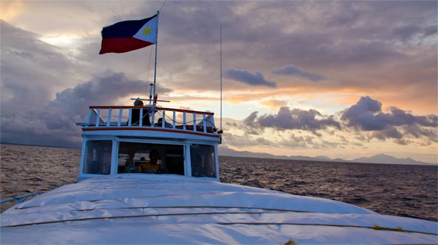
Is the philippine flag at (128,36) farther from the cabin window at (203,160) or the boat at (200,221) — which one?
the boat at (200,221)

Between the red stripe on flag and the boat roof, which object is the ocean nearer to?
the red stripe on flag

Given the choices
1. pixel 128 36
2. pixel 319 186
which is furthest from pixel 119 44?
pixel 319 186

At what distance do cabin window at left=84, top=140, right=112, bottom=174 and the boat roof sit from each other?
5.71 metres

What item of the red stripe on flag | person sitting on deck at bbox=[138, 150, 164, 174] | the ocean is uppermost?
the red stripe on flag

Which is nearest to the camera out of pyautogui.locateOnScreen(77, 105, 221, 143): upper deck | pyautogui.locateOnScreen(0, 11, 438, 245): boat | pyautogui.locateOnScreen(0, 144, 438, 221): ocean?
pyautogui.locateOnScreen(0, 11, 438, 245): boat

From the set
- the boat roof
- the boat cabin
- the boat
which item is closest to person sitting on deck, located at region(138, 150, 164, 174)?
the boat cabin

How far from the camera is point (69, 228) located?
3408 mm

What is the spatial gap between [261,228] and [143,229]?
3.90ft

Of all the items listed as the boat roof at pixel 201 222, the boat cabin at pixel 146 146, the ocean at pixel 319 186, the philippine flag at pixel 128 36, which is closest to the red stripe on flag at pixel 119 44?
the philippine flag at pixel 128 36

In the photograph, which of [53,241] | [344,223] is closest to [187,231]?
[53,241]

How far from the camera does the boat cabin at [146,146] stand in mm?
10570

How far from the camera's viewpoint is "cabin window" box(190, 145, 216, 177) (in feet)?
36.8

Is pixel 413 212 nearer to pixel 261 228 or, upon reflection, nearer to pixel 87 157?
pixel 87 157

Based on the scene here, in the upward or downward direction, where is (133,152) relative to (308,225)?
upward
